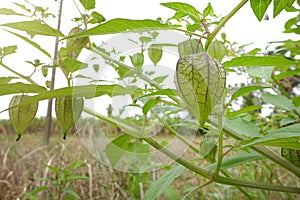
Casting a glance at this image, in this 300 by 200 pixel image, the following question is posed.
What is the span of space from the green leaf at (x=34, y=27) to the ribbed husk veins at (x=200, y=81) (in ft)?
0.54

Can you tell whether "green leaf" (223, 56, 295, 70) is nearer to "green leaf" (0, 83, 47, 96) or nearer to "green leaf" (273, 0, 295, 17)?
"green leaf" (273, 0, 295, 17)

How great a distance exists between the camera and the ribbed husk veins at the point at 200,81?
38cm

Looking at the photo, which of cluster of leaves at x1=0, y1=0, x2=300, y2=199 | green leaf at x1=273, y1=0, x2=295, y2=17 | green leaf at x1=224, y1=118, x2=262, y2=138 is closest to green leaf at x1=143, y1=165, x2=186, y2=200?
cluster of leaves at x1=0, y1=0, x2=300, y2=199

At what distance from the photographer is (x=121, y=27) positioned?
36 cm

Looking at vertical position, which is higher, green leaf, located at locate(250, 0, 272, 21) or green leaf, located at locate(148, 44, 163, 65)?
green leaf, located at locate(250, 0, 272, 21)

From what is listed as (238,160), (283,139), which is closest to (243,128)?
(238,160)

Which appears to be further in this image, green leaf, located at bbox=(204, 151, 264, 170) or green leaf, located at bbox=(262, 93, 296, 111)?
green leaf, located at bbox=(262, 93, 296, 111)

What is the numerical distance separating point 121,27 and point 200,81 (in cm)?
11

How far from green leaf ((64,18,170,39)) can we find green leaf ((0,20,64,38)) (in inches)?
3.7

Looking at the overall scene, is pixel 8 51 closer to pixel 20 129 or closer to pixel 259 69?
pixel 20 129

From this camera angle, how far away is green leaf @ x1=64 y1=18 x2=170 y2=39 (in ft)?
1.14

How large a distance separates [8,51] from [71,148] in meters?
2.57

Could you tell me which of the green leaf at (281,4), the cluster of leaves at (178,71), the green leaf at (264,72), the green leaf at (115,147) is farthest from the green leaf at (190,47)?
the green leaf at (264,72)

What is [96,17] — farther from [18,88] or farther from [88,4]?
[18,88]
